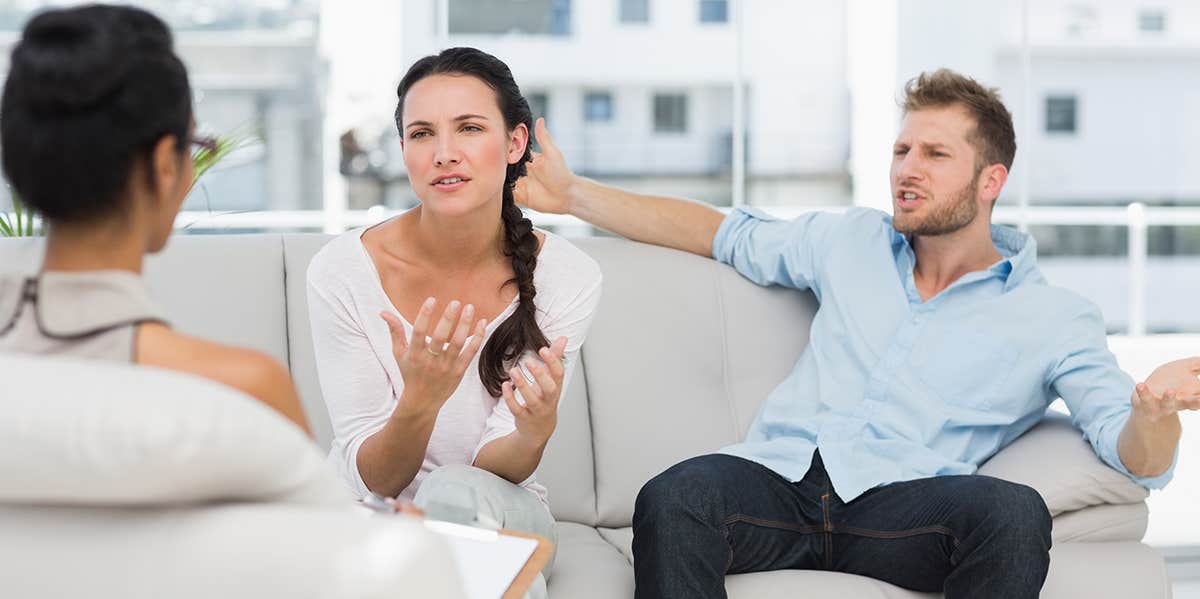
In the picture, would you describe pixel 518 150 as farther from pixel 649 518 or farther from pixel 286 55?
pixel 286 55

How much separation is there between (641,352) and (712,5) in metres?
5.33

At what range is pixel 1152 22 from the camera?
927cm

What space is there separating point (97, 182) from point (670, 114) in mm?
6709

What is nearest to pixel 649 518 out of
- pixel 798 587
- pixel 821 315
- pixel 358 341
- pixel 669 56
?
pixel 798 587

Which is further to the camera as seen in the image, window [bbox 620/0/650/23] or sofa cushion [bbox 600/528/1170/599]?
window [bbox 620/0/650/23]

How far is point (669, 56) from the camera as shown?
7359 millimetres

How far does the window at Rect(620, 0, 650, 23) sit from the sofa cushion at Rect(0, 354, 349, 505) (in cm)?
676

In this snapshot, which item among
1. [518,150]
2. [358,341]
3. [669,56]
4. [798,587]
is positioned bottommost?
[798,587]

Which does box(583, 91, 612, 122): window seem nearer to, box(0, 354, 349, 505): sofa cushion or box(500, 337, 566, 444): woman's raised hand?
box(500, 337, 566, 444): woman's raised hand

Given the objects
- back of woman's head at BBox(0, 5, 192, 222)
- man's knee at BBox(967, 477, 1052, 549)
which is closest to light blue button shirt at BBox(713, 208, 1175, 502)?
man's knee at BBox(967, 477, 1052, 549)

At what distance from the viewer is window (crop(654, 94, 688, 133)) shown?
295 inches

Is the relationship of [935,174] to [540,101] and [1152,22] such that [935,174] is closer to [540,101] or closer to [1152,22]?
[540,101]

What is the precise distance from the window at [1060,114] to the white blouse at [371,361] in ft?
27.1

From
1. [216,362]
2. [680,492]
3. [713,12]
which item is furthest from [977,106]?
[713,12]
